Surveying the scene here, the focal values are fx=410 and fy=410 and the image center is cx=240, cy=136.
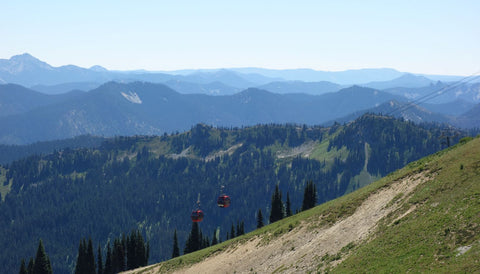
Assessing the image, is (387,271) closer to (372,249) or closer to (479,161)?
(372,249)

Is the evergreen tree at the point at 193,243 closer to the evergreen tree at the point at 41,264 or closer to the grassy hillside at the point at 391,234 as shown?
the evergreen tree at the point at 41,264

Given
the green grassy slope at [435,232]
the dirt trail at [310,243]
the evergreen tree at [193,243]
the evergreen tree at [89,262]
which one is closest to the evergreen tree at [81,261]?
the evergreen tree at [89,262]

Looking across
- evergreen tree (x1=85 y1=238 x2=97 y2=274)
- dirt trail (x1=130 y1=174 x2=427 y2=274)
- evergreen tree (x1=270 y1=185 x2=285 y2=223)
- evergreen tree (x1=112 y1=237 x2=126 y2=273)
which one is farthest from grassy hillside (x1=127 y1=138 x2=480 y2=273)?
evergreen tree (x1=85 y1=238 x2=97 y2=274)

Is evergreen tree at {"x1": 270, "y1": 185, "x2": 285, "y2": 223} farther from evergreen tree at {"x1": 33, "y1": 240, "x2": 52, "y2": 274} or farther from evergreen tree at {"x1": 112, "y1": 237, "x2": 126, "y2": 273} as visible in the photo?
evergreen tree at {"x1": 33, "y1": 240, "x2": 52, "y2": 274}

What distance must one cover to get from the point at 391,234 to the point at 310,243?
1540 centimetres

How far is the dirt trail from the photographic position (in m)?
54.2

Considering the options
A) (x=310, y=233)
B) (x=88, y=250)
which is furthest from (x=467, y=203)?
(x=88, y=250)

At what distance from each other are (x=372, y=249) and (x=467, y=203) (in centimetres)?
1119

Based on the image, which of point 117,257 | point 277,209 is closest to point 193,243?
point 117,257

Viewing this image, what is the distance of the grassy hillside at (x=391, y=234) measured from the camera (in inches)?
1529

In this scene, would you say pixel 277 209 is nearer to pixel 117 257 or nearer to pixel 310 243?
pixel 117 257

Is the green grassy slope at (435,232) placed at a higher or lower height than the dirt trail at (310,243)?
higher

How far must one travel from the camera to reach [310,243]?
59.9 metres

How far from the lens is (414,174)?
6250 centimetres
